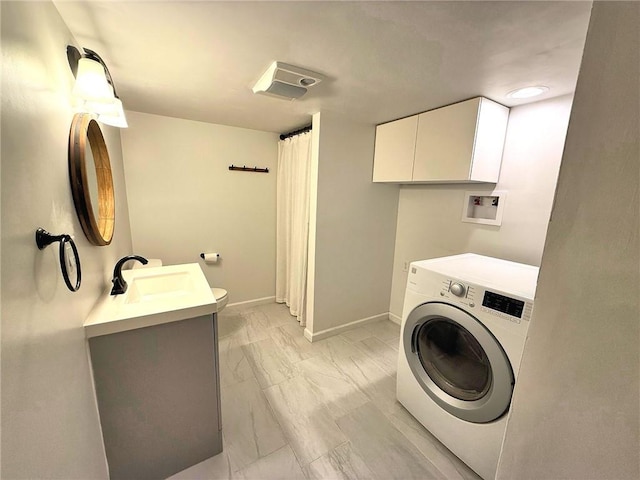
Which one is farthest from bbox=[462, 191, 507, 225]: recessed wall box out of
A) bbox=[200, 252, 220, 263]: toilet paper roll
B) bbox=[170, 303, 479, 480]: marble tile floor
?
bbox=[200, 252, 220, 263]: toilet paper roll

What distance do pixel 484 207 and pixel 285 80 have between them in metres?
1.74

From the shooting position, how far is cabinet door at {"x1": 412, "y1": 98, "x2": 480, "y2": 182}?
1.67 m

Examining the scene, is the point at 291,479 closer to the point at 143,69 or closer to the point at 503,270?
the point at 503,270

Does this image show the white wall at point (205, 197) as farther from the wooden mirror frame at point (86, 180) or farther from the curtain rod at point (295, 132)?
the wooden mirror frame at point (86, 180)

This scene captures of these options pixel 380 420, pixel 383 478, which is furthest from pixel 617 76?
pixel 380 420

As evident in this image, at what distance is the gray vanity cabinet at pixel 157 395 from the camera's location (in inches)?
42.9

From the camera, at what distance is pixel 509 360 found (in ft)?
3.67

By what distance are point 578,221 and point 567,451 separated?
40cm

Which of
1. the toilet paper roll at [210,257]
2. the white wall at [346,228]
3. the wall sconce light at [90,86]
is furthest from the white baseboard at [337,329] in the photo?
the wall sconce light at [90,86]

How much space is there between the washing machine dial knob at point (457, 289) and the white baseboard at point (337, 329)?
4.89ft

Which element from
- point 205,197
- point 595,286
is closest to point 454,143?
point 595,286

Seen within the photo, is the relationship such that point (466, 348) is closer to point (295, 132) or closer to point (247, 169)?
point (295, 132)

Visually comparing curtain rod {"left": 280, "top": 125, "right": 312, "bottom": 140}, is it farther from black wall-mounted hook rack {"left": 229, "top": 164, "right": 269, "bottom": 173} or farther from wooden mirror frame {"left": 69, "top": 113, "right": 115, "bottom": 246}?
wooden mirror frame {"left": 69, "top": 113, "right": 115, "bottom": 246}

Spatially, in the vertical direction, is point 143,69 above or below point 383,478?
above
